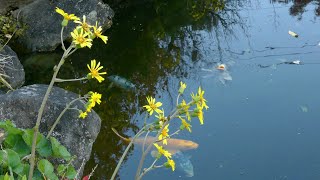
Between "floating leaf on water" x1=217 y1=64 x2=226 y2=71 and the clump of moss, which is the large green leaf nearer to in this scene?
"floating leaf on water" x1=217 y1=64 x2=226 y2=71

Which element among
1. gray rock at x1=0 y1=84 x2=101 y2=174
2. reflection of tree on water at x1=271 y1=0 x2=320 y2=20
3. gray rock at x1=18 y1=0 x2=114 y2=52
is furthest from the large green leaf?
reflection of tree on water at x1=271 y1=0 x2=320 y2=20

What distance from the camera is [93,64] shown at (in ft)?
5.47

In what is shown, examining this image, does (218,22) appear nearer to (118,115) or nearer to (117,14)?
(117,14)

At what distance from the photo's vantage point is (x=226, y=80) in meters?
5.38

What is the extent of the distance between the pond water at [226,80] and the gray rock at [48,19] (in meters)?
0.30

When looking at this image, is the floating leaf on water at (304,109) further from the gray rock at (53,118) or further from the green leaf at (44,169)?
the green leaf at (44,169)

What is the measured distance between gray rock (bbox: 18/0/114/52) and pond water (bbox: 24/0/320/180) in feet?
1.00

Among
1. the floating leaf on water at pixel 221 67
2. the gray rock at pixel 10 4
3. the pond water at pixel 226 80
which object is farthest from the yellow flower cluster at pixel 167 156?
the gray rock at pixel 10 4

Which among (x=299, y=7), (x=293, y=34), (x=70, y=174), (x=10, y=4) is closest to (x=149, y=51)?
(x=293, y=34)

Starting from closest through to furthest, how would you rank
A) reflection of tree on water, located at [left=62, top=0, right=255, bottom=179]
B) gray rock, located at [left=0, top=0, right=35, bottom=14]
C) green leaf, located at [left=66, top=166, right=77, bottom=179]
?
1. green leaf, located at [left=66, top=166, right=77, bottom=179]
2. reflection of tree on water, located at [left=62, top=0, right=255, bottom=179]
3. gray rock, located at [left=0, top=0, right=35, bottom=14]

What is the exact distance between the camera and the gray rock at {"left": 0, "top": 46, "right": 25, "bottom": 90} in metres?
5.32

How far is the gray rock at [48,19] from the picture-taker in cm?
662

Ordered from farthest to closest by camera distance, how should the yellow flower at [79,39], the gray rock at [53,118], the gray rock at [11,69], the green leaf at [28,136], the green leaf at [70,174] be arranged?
1. the gray rock at [11,69]
2. the gray rock at [53,118]
3. the green leaf at [70,174]
4. the green leaf at [28,136]
5. the yellow flower at [79,39]

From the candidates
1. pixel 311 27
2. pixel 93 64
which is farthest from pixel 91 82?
pixel 93 64
